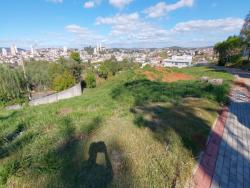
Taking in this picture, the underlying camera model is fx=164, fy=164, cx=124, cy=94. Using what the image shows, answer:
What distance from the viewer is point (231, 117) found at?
16.9ft

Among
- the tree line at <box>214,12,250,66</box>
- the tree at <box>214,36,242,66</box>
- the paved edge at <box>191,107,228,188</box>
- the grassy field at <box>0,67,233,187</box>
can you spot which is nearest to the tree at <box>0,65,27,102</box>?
the grassy field at <box>0,67,233,187</box>

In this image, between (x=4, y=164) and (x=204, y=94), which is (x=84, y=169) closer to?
(x=4, y=164)

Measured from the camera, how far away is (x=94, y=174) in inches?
97.0

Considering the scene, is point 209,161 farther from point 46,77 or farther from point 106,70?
point 106,70

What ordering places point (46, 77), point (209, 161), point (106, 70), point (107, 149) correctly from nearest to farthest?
point (209, 161)
point (107, 149)
point (46, 77)
point (106, 70)

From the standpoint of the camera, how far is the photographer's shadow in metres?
2.32

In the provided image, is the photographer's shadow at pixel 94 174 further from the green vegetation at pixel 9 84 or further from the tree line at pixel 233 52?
the tree line at pixel 233 52

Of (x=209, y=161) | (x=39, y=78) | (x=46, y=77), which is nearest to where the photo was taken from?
(x=209, y=161)

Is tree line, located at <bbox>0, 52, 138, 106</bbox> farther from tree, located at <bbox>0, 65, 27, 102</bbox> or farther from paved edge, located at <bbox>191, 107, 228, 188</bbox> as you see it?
paved edge, located at <bbox>191, 107, 228, 188</bbox>

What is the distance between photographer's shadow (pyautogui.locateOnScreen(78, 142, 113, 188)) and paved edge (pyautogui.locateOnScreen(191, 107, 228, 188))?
127cm

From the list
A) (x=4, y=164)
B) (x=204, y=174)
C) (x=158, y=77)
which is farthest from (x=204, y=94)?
(x=158, y=77)

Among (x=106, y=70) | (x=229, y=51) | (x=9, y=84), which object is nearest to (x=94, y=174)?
(x=9, y=84)

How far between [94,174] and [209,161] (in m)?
2.03

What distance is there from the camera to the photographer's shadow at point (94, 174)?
2.32m
